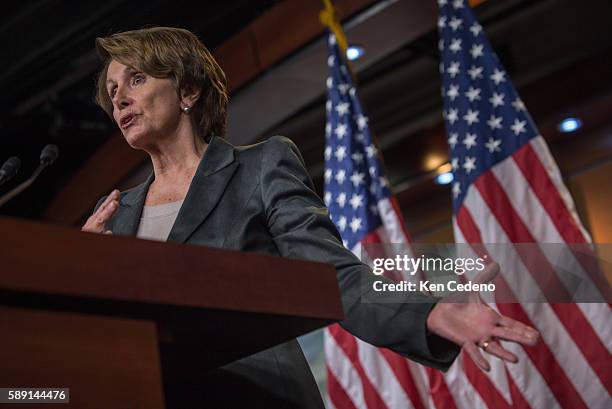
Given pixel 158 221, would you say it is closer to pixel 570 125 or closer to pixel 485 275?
pixel 485 275

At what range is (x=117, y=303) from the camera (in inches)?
39.6

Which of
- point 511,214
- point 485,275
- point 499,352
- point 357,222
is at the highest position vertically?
point 357,222

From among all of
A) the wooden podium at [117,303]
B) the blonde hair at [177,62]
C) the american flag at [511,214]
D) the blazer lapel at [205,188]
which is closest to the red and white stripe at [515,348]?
the american flag at [511,214]

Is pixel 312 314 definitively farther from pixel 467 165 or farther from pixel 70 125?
pixel 70 125

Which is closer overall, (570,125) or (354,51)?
(354,51)

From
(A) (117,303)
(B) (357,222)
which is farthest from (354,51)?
(A) (117,303)

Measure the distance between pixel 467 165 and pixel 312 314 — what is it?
2639 millimetres

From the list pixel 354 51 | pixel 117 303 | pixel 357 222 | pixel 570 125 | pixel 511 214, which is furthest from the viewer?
pixel 570 125

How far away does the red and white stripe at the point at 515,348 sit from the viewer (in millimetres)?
3121

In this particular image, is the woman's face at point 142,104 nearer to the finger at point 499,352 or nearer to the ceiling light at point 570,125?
the finger at point 499,352

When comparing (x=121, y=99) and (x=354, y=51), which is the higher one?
(x=354, y=51)

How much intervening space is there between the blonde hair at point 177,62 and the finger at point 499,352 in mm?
873

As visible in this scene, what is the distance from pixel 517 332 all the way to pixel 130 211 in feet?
2.74

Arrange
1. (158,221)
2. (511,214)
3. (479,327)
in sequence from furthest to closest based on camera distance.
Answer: (511,214), (158,221), (479,327)
